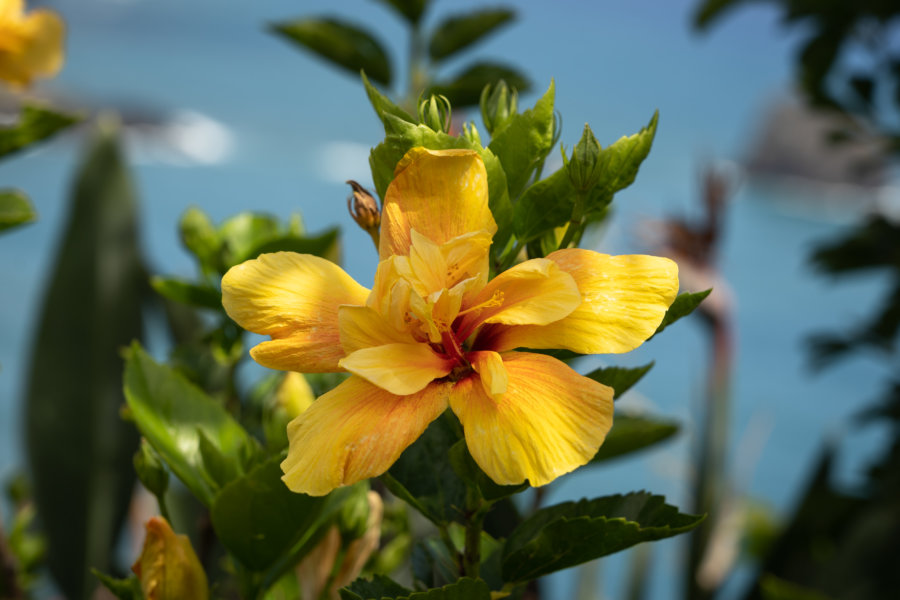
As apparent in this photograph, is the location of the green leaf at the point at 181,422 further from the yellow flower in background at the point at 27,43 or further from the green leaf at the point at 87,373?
the green leaf at the point at 87,373

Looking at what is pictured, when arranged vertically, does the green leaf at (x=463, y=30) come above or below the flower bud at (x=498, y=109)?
below

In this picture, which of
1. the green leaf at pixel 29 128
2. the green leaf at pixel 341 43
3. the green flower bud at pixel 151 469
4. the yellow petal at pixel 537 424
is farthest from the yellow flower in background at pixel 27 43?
the yellow petal at pixel 537 424

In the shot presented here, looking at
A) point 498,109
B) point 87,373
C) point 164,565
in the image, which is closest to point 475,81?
point 498,109

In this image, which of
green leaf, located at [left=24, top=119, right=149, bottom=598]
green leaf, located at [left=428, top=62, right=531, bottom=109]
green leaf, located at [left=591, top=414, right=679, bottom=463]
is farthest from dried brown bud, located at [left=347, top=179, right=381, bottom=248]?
green leaf, located at [left=24, top=119, right=149, bottom=598]

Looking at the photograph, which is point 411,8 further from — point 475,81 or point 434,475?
point 434,475

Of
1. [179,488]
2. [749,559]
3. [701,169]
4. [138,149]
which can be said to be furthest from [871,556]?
[138,149]

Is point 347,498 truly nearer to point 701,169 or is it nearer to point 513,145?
point 513,145
